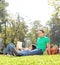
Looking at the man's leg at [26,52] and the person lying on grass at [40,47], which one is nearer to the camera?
the man's leg at [26,52]

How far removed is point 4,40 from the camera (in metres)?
47.0

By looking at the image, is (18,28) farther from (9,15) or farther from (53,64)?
(53,64)

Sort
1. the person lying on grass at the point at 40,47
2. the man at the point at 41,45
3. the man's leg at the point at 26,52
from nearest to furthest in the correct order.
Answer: the man's leg at the point at 26,52 < the person lying on grass at the point at 40,47 < the man at the point at 41,45

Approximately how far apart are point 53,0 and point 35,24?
3574 centimetres

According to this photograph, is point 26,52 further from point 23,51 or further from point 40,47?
point 40,47

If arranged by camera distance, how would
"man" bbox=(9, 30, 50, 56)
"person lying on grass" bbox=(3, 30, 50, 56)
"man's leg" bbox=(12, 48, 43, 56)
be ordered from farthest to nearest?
"man" bbox=(9, 30, 50, 56) < "person lying on grass" bbox=(3, 30, 50, 56) < "man's leg" bbox=(12, 48, 43, 56)

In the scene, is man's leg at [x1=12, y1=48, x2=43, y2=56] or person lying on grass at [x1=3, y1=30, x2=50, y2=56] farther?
person lying on grass at [x1=3, y1=30, x2=50, y2=56]

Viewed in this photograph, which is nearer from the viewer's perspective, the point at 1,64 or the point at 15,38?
the point at 1,64

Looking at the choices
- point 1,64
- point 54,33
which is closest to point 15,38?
point 54,33

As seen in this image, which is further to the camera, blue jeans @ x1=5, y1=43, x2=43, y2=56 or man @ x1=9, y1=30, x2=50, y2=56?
man @ x1=9, y1=30, x2=50, y2=56

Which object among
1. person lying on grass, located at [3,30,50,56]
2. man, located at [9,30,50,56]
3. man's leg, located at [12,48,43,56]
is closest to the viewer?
man's leg, located at [12,48,43,56]

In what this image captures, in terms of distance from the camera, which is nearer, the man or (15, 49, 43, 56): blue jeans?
(15, 49, 43, 56): blue jeans

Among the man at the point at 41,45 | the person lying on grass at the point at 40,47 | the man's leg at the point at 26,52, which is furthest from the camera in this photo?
the man at the point at 41,45

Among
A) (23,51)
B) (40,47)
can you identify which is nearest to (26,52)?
(23,51)
